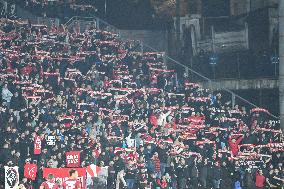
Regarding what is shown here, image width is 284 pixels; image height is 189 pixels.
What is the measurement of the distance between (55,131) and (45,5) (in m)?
14.3

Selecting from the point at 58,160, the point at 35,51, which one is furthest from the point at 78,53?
the point at 58,160

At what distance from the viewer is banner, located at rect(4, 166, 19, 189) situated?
20859mm

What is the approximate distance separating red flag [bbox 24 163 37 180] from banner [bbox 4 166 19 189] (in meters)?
0.41

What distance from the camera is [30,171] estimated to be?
21.5 meters

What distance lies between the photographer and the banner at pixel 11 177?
20859 mm

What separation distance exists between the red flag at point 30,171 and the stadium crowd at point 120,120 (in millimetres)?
235

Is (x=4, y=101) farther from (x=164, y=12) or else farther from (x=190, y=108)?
(x=164, y=12)

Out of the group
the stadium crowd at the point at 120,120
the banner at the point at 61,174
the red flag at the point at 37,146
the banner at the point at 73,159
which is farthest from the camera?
the stadium crowd at the point at 120,120

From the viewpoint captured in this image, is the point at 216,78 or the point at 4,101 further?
the point at 216,78

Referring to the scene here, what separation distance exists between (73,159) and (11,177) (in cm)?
277

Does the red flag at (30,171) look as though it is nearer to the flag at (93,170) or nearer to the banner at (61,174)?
the banner at (61,174)

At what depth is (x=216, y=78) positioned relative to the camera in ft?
112

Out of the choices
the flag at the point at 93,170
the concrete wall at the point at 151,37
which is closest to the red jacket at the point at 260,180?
the flag at the point at 93,170

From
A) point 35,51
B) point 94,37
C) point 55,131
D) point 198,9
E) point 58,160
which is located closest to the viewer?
point 58,160
